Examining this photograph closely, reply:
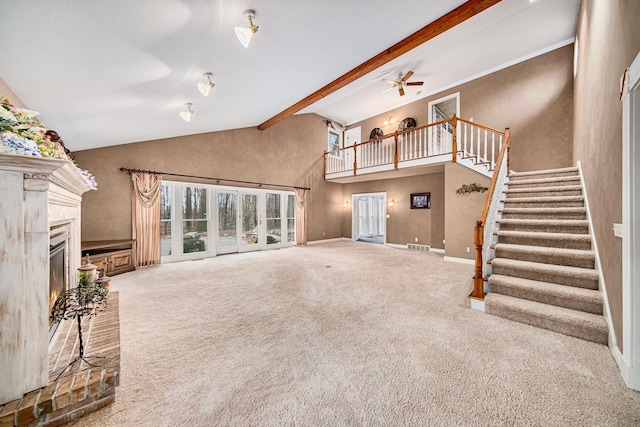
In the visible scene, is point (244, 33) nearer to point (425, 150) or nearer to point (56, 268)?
point (56, 268)

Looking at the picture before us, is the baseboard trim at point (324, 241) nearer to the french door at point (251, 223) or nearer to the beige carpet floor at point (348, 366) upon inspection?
the french door at point (251, 223)

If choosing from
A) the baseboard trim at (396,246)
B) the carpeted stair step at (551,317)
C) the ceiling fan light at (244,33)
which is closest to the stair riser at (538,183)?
→ the carpeted stair step at (551,317)

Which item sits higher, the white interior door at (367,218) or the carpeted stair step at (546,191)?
the carpeted stair step at (546,191)

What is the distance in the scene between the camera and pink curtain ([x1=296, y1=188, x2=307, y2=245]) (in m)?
8.16

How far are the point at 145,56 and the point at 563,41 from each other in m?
8.05

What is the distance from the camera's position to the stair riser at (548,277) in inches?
103

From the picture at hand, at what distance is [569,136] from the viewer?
17.0ft

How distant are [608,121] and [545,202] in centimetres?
197

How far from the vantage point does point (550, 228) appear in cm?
341

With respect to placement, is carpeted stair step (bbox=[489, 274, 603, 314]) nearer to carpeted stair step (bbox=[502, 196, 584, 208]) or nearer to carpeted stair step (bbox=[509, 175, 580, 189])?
carpeted stair step (bbox=[502, 196, 584, 208])

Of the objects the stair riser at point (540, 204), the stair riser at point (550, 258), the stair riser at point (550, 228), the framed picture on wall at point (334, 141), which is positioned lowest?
the stair riser at point (550, 258)

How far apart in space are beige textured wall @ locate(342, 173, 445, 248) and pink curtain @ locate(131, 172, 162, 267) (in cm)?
674

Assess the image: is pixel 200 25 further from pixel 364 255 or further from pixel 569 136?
pixel 569 136

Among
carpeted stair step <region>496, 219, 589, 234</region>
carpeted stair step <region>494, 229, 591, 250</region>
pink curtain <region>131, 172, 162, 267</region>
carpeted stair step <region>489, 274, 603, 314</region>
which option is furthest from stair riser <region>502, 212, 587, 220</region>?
pink curtain <region>131, 172, 162, 267</region>
